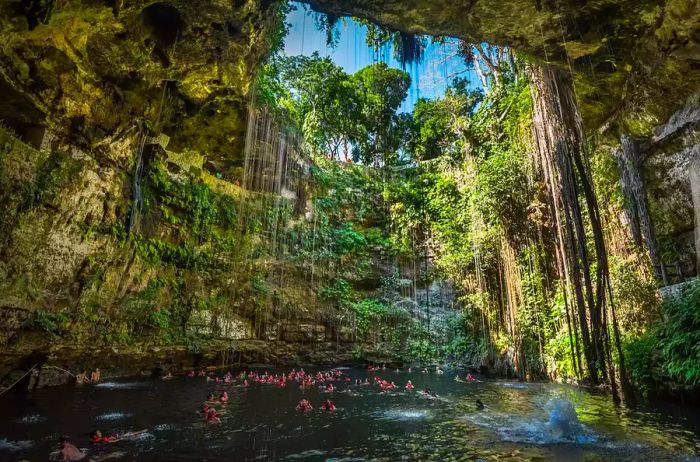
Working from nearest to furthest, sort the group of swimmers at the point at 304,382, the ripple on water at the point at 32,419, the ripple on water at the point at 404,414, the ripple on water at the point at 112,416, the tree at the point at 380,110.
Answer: the ripple on water at the point at 32,419, the ripple on water at the point at 112,416, the ripple on water at the point at 404,414, the group of swimmers at the point at 304,382, the tree at the point at 380,110

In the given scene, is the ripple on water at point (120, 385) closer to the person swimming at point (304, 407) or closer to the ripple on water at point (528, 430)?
the person swimming at point (304, 407)

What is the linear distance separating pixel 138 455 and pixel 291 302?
1034 cm

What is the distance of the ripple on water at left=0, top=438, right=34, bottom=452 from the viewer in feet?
14.4

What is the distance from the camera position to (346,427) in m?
5.91

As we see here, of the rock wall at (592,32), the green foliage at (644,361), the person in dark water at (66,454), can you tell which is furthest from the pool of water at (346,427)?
the rock wall at (592,32)

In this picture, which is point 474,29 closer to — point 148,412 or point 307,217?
point 148,412

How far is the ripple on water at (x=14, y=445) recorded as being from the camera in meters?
4.38

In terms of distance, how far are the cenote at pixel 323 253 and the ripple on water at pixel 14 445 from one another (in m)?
0.05

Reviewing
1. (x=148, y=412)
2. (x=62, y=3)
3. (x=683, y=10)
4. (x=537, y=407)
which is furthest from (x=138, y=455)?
(x=683, y=10)

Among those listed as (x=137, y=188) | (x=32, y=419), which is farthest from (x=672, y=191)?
(x=137, y=188)

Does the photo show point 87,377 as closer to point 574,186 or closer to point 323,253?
point 323,253

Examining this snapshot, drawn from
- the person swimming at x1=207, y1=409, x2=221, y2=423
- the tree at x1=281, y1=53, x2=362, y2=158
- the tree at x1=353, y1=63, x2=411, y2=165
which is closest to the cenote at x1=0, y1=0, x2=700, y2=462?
the person swimming at x1=207, y1=409, x2=221, y2=423

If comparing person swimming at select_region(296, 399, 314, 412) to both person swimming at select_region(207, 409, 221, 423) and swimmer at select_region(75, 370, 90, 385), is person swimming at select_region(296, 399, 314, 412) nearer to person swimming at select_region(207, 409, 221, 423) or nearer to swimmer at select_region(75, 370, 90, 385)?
person swimming at select_region(207, 409, 221, 423)

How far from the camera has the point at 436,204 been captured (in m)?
18.2
